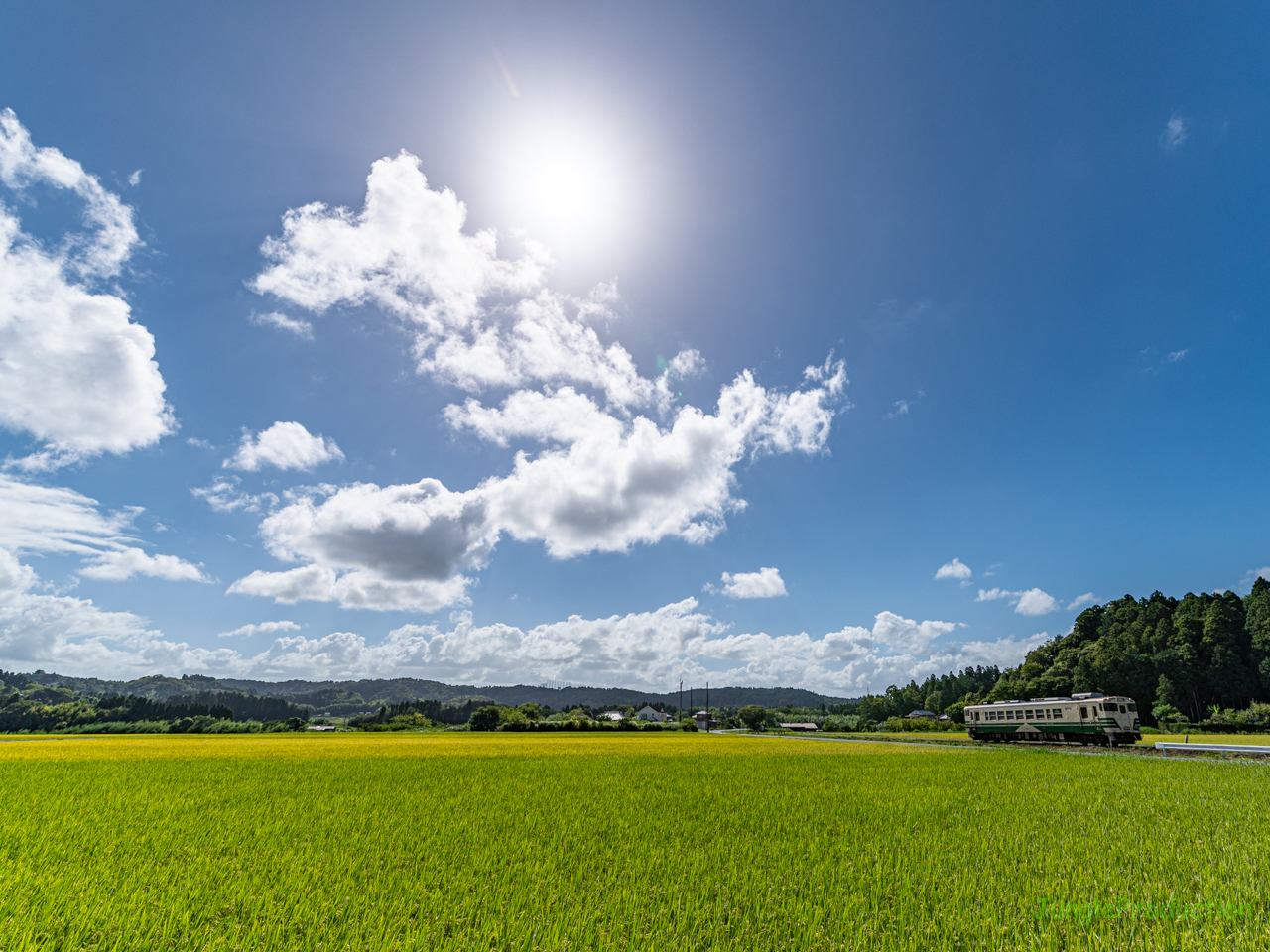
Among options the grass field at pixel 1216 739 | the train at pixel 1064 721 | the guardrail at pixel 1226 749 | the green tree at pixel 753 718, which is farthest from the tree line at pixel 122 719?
the grass field at pixel 1216 739

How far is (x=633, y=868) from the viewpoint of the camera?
9.19 metres

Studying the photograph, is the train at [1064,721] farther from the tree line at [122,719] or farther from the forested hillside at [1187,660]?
the tree line at [122,719]

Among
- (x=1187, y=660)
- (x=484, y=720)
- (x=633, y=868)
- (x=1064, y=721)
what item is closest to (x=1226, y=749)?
(x=1064, y=721)

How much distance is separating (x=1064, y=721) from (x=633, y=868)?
5704cm

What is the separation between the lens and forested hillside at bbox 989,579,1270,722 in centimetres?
9162

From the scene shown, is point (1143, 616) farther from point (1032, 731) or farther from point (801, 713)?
point (801, 713)

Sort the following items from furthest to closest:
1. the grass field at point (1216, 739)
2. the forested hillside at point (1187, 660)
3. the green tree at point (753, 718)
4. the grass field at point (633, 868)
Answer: the green tree at point (753, 718) → the forested hillside at point (1187, 660) → the grass field at point (1216, 739) → the grass field at point (633, 868)

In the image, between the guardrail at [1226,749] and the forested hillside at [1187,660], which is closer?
the guardrail at [1226,749]

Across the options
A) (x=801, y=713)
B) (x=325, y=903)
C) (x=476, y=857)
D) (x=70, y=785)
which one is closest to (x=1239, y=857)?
(x=476, y=857)

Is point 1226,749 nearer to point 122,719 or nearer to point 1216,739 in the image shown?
point 1216,739

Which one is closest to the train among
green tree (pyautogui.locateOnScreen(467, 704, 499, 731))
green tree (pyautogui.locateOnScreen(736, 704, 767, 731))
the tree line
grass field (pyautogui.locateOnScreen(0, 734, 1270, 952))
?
grass field (pyautogui.locateOnScreen(0, 734, 1270, 952))

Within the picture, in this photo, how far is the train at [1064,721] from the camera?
45.2 m

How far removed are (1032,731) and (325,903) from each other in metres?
63.8

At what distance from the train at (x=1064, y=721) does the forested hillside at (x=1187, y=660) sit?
5562cm
